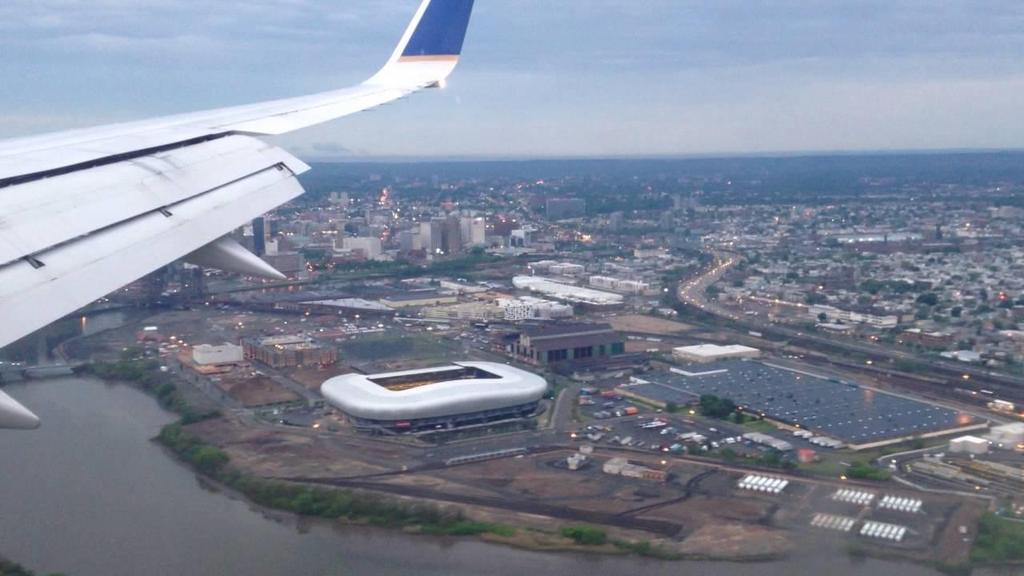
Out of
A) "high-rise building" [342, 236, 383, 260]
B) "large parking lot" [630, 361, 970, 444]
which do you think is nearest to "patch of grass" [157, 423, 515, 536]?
"large parking lot" [630, 361, 970, 444]

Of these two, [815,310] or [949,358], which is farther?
[815,310]

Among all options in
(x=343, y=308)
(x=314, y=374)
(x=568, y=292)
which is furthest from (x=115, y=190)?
(x=568, y=292)

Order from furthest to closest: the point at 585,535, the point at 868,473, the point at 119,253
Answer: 1. the point at 868,473
2. the point at 585,535
3. the point at 119,253

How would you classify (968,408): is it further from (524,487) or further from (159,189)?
(159,189)

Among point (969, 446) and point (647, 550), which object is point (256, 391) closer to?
point (647, 550)

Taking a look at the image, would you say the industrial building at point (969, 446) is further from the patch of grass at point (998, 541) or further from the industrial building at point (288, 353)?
the industrial building at point (288, 353)

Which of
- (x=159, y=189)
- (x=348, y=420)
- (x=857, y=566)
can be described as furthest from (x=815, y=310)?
(x=159, y=189)
